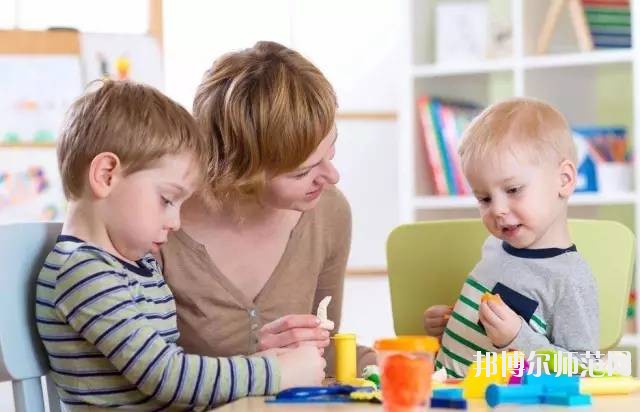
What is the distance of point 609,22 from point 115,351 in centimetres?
253

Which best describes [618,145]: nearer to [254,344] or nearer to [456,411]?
[254,344]

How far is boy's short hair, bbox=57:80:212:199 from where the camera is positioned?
142 centimetres

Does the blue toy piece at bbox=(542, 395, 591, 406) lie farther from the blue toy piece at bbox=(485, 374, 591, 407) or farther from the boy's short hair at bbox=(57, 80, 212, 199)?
the boy's short hair at bbox=(57, 80, 212, 199)

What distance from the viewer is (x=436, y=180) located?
11.8 feet

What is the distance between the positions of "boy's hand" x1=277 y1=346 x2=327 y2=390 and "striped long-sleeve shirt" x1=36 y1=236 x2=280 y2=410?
1 centimetres

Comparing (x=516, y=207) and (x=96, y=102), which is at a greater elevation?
(x=96, y=102)

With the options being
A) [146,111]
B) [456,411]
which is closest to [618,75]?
[146,111]

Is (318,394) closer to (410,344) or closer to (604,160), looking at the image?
(410,344)

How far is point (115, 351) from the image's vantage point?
4.27 ft

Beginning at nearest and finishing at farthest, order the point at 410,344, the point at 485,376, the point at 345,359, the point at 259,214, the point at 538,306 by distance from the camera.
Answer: the point at 410,344 < the point at 485,376 < the point at 345,359 < the point at 538,306 < the point at 259,214

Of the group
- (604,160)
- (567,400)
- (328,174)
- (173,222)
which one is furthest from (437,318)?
(604,160)

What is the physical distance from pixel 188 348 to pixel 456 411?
0.77m

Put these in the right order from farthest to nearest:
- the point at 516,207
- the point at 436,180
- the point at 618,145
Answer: the point at 436,180, the point at 618,145, the point at 516,207

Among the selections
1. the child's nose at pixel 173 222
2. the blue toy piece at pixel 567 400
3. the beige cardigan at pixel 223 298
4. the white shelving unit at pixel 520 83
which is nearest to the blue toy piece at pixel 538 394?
the blue toy piece at pixel 567 400
